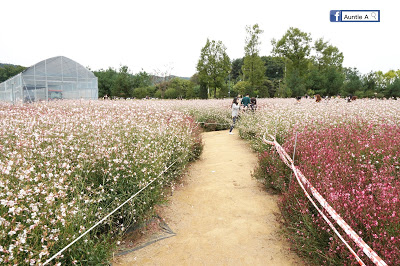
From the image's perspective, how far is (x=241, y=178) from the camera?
5.92 meters

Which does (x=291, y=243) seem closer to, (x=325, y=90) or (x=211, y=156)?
(x=211, y=156)

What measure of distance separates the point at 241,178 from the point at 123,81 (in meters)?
44.6

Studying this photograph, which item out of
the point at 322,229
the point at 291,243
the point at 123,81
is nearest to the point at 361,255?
the point at 322,229

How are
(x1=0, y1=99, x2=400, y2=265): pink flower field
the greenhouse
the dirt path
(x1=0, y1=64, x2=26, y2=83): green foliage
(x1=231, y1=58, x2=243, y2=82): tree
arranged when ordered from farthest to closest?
(x1=231, y1=58, x2=243, y2=82): tree < (x1=0, y1=64, x2=26, y2=83): green foliage < the greenhouse < the dirt path < (x1=0, y1=99, x2=400, y2=265): pink flower field

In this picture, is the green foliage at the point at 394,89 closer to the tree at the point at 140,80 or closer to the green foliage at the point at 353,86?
the green foliage at the point at 353,86

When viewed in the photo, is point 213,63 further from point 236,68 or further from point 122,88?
point 236,68

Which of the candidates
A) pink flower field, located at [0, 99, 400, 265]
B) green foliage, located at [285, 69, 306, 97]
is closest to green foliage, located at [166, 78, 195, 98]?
green foliage, located at [285, 69, 306, 97]

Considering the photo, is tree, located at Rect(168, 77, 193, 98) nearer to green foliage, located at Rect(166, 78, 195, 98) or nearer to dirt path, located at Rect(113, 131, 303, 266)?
green foliage, located at Rect(166, 78, 195, 98)

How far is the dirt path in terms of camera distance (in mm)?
3096

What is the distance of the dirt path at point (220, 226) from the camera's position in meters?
3.10

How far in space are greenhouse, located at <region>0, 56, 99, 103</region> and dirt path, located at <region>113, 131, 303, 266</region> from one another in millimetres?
16033

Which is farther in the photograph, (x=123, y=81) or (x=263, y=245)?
(x=123, y=81)

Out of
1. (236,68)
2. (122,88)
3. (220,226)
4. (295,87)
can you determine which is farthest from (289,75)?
(236,68)

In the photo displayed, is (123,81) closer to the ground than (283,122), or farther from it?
farther from it
